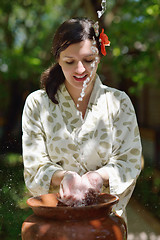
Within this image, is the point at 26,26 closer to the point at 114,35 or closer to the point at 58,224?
the point at 114,35

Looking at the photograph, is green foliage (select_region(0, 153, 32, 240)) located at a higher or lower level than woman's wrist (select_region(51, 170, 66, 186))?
lower

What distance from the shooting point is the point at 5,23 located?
922 centimetres

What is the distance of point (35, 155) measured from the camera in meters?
2.07

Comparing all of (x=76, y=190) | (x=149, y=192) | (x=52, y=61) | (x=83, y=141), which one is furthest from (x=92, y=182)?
(x=52, y=61)

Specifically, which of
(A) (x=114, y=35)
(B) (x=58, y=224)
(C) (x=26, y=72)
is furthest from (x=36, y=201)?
(C) (x=26, y=72)

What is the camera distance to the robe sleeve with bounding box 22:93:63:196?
2002 millimetres

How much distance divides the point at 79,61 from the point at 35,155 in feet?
1.90

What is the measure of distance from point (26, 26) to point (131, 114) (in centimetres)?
802

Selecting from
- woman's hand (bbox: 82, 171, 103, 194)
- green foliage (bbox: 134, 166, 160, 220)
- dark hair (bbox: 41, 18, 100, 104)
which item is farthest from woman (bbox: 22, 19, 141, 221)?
green foliage (bbox: 134, 166, 160, 220)

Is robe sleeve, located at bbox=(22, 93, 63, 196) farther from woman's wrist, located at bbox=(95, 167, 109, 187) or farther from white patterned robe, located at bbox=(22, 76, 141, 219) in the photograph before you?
woman's wrist, located at bbox=(95, 167, 109, 187)

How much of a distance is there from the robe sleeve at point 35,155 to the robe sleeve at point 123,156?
310mm

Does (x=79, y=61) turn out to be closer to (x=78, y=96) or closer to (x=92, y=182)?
(x=78, y=96)

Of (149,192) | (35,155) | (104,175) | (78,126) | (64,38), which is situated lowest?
(149,192)

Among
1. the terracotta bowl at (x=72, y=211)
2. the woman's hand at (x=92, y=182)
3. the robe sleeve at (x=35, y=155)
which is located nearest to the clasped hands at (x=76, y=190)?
the woman's hand at (x=92, y=182)
